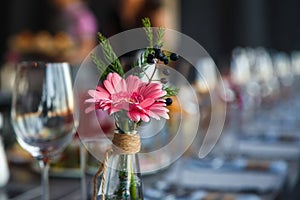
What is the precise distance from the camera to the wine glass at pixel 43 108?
2.72ft

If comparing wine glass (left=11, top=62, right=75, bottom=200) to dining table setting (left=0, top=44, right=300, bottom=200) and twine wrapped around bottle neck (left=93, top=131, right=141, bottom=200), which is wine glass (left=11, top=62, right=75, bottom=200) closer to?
dining table setting (left=0, top=44, right=300, bottom=200)

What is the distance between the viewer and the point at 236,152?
1.63 metres

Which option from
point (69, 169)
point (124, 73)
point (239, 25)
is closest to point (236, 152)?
point (69, 169)

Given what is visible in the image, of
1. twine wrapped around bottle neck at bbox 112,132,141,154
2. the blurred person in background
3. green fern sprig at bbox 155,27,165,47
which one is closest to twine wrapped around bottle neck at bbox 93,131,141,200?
twine wrapped around bottle neck at bbox 112,132,141,154

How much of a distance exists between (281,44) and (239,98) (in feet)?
16.0

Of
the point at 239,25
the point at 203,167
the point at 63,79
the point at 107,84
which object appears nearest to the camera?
the point at 107,84

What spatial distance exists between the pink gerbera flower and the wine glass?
24 centimetres

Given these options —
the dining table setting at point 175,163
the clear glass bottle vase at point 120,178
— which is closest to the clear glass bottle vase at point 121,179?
the clear glass bottle vase at point 120,178

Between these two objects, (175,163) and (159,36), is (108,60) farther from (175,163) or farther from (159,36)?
(175,163)

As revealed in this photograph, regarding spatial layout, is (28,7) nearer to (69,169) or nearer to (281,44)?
(281,44)

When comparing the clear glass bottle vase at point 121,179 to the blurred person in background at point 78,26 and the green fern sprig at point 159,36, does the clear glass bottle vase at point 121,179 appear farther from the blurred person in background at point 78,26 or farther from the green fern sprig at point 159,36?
the blurred person in background at point 78,26

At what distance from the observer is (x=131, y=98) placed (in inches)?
23.6

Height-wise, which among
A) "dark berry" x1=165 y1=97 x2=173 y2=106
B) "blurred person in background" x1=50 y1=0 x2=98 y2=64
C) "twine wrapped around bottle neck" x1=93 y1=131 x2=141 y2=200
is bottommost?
"twine wrapped around bottle neck" x1=93 y1=131 x2=141 y2=200

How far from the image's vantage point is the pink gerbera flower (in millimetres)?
585
